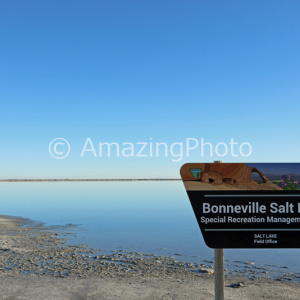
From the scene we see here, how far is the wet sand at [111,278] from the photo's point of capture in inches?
411

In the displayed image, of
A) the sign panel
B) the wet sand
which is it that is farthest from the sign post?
the wet sand

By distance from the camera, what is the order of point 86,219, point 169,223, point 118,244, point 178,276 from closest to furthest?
point 178,276 → point 118,244 → point 169,223 → point 86,219

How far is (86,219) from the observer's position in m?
31.5

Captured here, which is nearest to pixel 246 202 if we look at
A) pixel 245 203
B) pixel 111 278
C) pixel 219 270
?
pixel 245 203

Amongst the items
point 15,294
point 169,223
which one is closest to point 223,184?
point 15,294

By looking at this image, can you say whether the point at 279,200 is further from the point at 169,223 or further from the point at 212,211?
the point at 169,223

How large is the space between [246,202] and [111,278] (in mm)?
6926

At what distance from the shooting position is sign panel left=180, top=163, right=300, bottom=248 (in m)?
6.61

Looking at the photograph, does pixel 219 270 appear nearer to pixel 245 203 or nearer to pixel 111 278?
pixel 245 203

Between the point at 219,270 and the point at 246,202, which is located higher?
the point at 246,202

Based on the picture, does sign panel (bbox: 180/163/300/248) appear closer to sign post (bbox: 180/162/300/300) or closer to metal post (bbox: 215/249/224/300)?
sign post (bbox: 180/162/300/300)

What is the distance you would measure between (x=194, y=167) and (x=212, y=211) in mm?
880

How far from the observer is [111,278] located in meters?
12.0

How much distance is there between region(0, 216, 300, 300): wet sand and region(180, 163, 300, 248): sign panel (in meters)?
4.42
